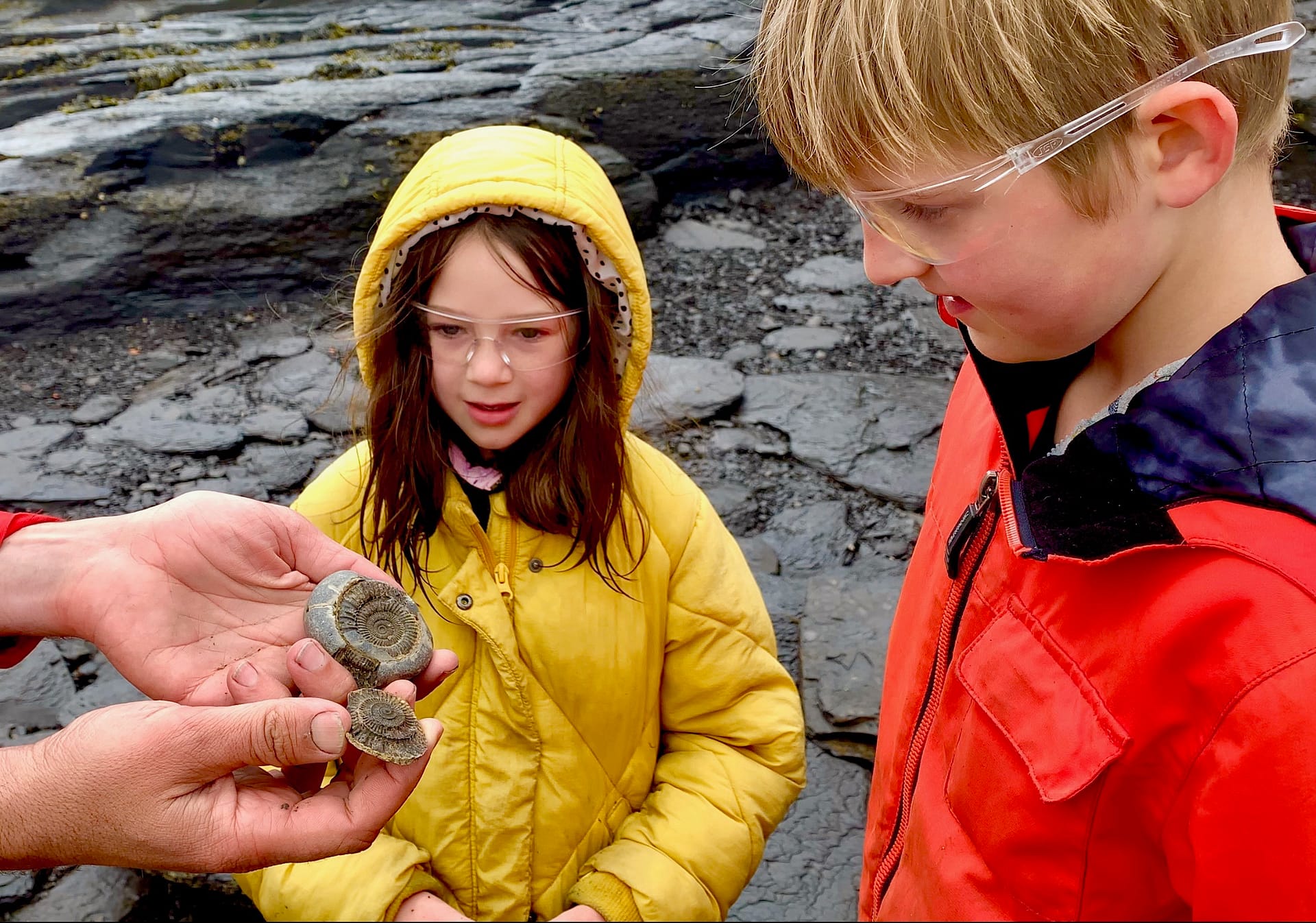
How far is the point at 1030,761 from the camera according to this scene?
1.57m

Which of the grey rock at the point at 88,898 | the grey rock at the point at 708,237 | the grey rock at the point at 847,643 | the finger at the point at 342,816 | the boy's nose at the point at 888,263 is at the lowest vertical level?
the grey rock at the point at 88,898

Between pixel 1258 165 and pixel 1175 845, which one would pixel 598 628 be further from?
pixel 1258 165

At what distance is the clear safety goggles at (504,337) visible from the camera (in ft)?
7.41

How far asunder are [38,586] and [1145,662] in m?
2.16

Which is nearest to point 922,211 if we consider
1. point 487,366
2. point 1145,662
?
point 1145,662

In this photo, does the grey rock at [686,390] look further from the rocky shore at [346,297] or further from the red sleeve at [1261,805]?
the red sleeve at [1261,805]

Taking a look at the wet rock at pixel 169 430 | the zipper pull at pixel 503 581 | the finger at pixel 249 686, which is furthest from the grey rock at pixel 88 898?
the wet rock at pixel 169 430

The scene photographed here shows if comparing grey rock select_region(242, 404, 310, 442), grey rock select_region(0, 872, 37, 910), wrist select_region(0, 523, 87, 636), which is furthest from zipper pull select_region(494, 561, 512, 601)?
grey rock select_region(242, 404, 310, 442)

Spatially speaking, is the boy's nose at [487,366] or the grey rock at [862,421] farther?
the grey rock at [862,421]

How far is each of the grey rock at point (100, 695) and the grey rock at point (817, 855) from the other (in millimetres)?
2119

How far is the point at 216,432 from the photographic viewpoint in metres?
4.76

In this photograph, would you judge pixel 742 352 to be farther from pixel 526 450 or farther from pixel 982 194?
pixel 982 194

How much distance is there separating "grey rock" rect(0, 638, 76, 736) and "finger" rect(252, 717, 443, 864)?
6.41 ft

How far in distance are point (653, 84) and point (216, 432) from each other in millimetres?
3893
